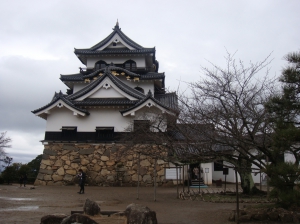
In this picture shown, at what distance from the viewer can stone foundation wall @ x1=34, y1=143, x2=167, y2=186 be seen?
71.8 ft

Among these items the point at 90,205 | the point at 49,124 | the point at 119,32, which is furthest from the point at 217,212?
the point at 119,32

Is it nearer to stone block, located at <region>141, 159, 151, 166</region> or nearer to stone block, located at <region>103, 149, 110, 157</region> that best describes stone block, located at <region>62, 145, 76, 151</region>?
stone block, located at <region>103, 149, 110, 157</region>

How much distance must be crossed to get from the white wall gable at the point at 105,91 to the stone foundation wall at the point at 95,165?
12.3ft

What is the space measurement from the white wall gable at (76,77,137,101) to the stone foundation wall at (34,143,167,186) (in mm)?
3758

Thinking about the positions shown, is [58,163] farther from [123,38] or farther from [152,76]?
[123,38]

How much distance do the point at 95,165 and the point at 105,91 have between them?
5605mm

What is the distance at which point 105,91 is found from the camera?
2336cm

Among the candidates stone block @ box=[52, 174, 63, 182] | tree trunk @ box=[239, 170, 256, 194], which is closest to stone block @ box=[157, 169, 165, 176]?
stone block @ box=[52, 174, 63, 182]

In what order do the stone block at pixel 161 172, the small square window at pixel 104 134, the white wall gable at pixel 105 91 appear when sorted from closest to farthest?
1. the stone block at pixel 161 172
2. the small square window at pixel 104 134
3. the white wall gable at pixel 105 91

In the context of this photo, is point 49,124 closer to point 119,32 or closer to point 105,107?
point 105,107

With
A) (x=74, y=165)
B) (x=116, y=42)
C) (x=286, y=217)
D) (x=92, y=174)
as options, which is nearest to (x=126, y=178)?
(x=92, y=174)

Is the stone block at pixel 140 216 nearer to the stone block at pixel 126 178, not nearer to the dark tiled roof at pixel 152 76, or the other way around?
the stone block at pixel 126 178

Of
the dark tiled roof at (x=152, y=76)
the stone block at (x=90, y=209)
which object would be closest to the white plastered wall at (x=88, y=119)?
the dark tiled roof at (x=152, y=76)

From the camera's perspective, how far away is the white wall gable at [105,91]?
23.2m
